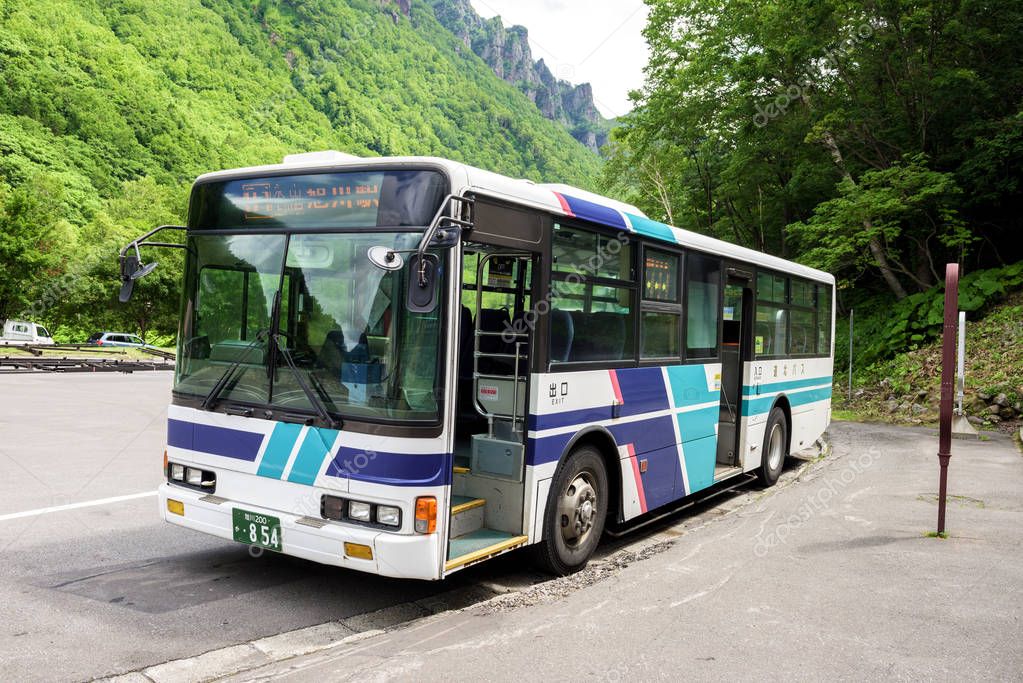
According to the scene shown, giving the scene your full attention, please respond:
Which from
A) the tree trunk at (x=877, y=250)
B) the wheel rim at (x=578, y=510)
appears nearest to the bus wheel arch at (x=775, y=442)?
the wheel rim at (x=578, y=510)

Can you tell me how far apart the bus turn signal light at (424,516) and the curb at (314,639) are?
719 millimetres

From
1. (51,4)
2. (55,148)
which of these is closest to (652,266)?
(55,148)

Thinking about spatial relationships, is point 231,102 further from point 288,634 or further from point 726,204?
point 288,634

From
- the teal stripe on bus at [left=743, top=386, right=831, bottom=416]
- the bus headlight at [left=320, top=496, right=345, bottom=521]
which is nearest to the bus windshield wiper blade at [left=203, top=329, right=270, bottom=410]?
the bus headlight at [left=320, top=496, right=345, bottom=521]

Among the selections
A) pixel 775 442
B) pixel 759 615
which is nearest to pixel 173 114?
pixel 775 442

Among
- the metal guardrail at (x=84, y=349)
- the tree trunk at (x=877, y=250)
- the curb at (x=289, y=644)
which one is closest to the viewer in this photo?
the curb at (x=289, y=644)

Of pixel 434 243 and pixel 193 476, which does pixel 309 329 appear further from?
pixel 193 476

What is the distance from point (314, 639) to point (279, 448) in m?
1.20

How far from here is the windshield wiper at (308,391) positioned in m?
5.05

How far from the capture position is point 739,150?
2794 centimetres

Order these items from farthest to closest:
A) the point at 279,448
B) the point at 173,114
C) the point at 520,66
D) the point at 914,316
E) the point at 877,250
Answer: the point at 520,66
the point at 173,114
the point at 877,250
the point at 914,316
the point at 279,448

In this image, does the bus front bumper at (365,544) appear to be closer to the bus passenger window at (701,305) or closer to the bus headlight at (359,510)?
the bus headlight at (359,510)

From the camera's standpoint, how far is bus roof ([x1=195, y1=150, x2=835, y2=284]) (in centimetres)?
516

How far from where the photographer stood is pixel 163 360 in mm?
41094
